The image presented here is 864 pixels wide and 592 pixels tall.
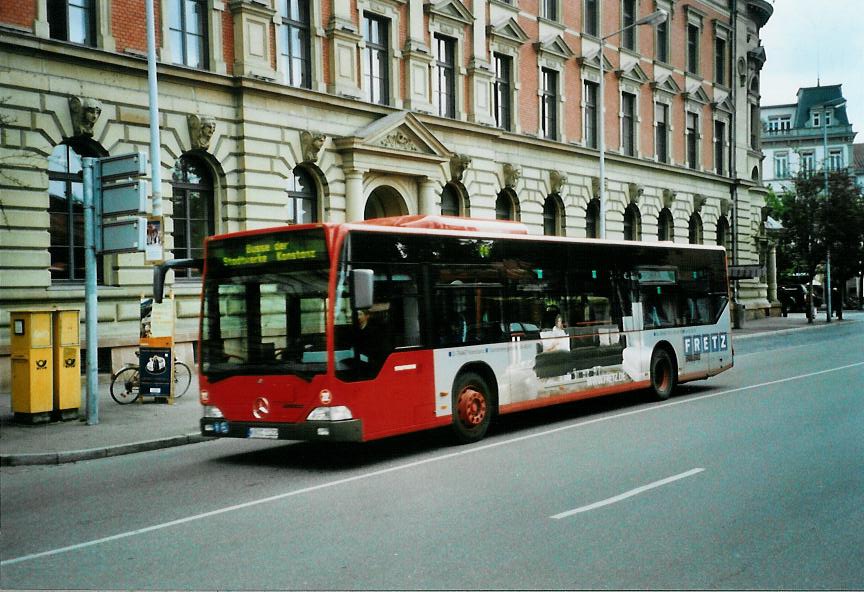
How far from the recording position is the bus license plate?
10.1 m

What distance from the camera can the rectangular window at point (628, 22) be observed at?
1484 inches

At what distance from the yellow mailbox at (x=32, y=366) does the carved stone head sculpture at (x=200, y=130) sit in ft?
27.0

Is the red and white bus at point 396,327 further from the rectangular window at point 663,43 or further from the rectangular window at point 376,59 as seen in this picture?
the rectangular window at point 663,43

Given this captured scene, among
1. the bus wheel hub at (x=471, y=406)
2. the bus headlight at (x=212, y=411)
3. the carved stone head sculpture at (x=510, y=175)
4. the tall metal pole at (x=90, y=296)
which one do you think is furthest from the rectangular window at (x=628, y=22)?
the bus headlight at (x=212, y=411)

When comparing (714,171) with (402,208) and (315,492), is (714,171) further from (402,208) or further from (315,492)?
(315,492)

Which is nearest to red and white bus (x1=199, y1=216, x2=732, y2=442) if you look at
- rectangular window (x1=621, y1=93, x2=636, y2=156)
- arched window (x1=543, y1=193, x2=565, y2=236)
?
arched window (x1=543, y1=193, x2=565, y2=236)

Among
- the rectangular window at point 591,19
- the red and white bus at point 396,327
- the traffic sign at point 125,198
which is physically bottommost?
the red and white bus at point 396,327

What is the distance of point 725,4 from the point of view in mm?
45844

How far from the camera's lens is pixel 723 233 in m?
46.0

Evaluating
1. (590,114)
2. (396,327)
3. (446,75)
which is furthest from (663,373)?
(590,114)

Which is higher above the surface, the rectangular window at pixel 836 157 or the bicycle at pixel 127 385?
the rectangular window at pixel 836 157

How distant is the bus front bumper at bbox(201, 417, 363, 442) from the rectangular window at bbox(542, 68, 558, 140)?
964 inches

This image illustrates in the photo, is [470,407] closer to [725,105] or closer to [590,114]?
[590,114]

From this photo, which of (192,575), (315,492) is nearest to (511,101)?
(315,492)
